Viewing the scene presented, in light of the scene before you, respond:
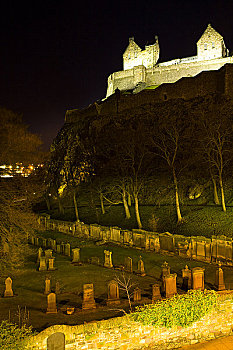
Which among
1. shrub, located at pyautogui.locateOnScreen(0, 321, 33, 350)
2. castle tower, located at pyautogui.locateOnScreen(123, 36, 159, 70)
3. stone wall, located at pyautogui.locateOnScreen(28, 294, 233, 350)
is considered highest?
castle tower, located at pyautogui.locateOnScreen(123, 36, 159, 70)

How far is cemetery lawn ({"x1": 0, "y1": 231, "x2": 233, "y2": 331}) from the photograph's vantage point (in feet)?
27.7

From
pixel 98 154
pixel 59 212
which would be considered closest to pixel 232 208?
pixel 59 212

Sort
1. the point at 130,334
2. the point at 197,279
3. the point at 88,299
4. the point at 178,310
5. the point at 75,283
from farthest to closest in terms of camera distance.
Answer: the point at 75,283, the point at 197,279, the point at 88,299, the point at 178,310, the point at 130,334

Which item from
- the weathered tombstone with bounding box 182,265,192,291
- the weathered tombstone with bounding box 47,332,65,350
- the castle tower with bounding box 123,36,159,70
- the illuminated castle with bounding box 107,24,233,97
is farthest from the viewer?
the castle tower with bounding box 123,36,159,70

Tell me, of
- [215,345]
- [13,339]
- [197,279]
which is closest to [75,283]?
[197,279]

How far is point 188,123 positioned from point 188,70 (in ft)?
83.0

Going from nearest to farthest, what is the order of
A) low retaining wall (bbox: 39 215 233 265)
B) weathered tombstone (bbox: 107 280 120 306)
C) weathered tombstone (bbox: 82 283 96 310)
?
weathered tombstone (bbox: 82 283 96 310), weathered tombstone (bbox: 107 280 120 306), low retaining wall (bbox: 39 215 233 265)

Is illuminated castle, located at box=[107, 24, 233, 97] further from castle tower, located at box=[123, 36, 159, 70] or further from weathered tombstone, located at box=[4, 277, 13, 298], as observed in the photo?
weathered tombstone, located at box=[4, 277, 13, 298]

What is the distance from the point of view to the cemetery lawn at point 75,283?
8.45 meters

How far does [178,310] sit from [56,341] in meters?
3.42

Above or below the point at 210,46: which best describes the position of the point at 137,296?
below

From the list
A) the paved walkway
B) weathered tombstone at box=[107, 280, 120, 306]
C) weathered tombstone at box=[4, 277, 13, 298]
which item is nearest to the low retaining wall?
the paved walkway

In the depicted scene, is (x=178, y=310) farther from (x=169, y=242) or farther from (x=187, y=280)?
(x=169, y=242)

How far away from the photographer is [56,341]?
21.2 ft
